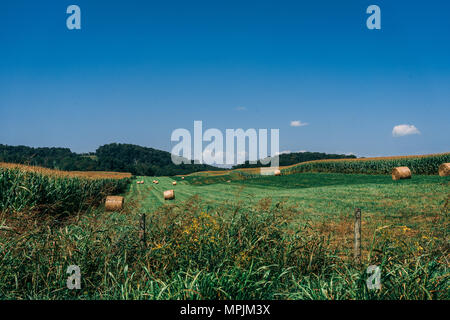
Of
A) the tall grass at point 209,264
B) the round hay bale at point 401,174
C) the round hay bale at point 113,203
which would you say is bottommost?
the round hay bale at point 113,203

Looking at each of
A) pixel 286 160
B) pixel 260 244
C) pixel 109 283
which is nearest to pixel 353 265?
pixel 260 244

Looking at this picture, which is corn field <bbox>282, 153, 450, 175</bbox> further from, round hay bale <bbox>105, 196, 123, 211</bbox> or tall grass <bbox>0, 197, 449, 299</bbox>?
tall grass <bbox>0, 197, 449, 299</bbox>

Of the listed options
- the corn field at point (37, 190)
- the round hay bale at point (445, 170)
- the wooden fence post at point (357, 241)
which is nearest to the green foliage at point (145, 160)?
the corn field at point (37, 190)

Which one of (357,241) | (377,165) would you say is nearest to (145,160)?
(377,165)

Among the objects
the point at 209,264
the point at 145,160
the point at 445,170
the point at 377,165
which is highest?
the point at 145,160

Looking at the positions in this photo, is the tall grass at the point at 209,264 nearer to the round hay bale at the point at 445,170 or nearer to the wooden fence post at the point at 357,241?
the wooden fence post at the point at 357,241

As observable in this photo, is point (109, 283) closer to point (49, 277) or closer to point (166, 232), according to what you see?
point (49, 277)

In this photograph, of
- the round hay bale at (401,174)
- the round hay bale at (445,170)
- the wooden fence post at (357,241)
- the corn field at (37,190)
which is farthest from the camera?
the round hay bale at (401,174)

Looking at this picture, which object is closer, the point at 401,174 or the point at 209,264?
the point at 209,264

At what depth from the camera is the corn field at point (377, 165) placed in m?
30.7

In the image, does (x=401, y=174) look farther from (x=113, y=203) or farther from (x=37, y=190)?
(x=37, y=190)

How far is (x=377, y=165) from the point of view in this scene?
3841cm

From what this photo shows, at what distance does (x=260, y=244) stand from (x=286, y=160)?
61.5 m
